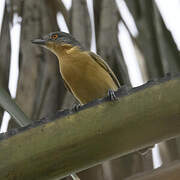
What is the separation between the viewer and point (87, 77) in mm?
3684

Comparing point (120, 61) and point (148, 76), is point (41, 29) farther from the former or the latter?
point (148, 76)

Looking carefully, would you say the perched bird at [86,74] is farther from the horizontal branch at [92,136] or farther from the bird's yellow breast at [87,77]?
the horizontal branch at [92,136]

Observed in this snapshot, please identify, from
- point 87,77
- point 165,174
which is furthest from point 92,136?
point 87,77

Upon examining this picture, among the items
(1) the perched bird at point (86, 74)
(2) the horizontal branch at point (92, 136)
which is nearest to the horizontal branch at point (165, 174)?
(2) the horizontal branch at point (92, 136)

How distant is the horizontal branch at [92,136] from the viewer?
5.63 feet

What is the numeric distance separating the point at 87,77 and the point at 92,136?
1940mm

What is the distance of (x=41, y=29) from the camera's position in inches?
116

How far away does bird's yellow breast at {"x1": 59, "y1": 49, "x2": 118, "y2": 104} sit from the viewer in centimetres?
367

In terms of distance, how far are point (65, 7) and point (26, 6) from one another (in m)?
0.25

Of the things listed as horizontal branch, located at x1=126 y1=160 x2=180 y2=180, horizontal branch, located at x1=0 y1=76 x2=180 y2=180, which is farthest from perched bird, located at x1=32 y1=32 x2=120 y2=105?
horizontal branch, located at x1=126 y1=160 x2=180 y2=180

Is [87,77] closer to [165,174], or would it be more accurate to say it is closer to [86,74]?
[86,74]

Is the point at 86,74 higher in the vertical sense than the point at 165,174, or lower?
higher

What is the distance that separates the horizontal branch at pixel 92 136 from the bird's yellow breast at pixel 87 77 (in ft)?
5.85

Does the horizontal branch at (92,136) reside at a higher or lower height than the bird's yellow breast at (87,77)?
lower
